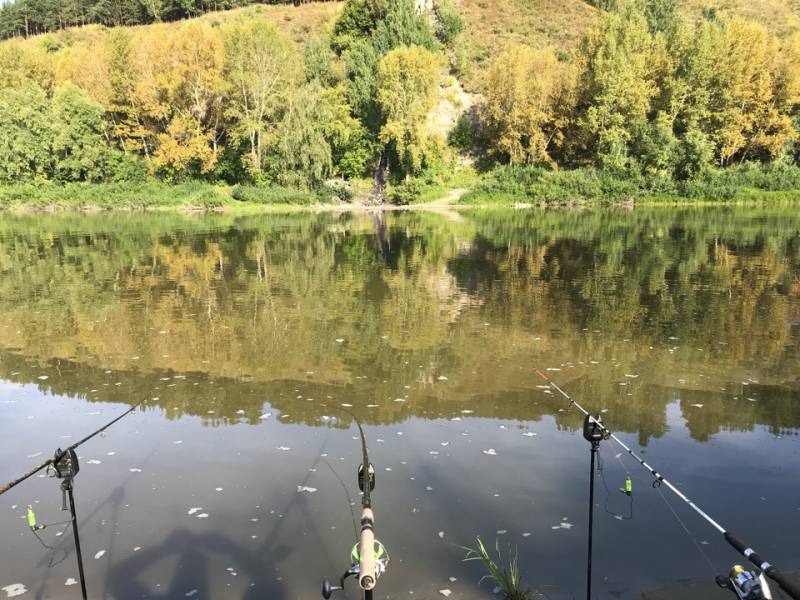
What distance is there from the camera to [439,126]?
67688 millimetres

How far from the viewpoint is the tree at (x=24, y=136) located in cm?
6053

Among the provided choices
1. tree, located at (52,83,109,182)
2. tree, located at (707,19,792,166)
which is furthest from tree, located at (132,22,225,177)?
tree, located at (707,19,792,166)

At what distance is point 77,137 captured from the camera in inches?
2427

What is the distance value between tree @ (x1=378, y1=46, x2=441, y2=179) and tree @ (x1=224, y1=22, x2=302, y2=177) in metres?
9.30

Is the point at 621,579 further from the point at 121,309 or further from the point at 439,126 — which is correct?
the point at 439,126

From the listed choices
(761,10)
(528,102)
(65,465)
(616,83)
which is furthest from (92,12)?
(65,465)

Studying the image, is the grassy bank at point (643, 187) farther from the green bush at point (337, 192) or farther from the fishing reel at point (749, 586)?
the fishing reel at point (749, 586)

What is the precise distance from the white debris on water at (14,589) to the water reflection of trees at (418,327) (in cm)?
394

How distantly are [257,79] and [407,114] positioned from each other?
1434 centimetres

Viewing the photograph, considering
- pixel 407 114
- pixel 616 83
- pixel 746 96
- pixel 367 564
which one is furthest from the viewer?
pixel 746 96

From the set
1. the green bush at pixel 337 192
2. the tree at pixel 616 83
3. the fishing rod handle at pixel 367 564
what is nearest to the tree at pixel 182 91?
the green bush at pixel 337 192

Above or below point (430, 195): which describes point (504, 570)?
below

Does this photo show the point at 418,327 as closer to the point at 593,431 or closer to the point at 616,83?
the point at 593,431

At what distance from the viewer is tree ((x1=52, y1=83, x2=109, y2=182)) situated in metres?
61.2
